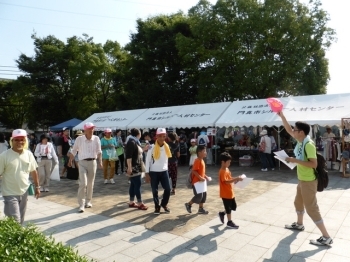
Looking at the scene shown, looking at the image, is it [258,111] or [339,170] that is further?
[258,111]

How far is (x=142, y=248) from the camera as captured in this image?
4.00 meters

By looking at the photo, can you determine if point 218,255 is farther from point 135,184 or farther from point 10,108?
point 10,108

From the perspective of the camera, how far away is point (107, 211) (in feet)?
19.3

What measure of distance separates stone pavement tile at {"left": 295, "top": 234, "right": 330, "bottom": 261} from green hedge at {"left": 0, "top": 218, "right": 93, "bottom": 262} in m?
2.88

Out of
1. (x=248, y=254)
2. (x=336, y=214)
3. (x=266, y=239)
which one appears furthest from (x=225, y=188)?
(x=336, y=214)

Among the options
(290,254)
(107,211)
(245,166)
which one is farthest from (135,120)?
(290,254)

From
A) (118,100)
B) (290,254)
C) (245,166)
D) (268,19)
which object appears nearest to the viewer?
(290,254)

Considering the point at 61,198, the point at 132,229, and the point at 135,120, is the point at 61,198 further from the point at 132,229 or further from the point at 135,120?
the point at 135,120

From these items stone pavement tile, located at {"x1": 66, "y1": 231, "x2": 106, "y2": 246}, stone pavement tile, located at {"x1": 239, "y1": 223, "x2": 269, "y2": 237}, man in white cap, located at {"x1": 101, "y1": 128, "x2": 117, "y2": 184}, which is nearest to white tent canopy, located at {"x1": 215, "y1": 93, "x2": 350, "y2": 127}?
man in white cap, located at {"x1": 101, "y1": 128, "x2": 117, "y2": 184}

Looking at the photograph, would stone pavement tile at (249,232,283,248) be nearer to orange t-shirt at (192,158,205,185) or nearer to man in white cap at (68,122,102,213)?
orange t-shirt at (192,158,205,185)

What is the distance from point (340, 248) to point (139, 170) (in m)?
3.65

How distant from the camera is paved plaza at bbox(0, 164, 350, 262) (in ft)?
12.5

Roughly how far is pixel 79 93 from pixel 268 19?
19.3m

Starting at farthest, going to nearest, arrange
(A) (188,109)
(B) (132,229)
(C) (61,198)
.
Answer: (A) (188,109) → (C) (61,198) → (B) (132,229)
